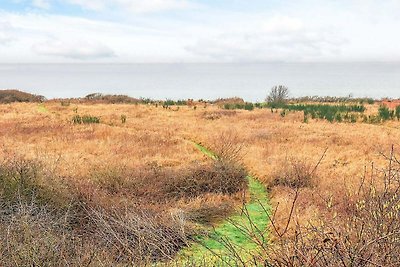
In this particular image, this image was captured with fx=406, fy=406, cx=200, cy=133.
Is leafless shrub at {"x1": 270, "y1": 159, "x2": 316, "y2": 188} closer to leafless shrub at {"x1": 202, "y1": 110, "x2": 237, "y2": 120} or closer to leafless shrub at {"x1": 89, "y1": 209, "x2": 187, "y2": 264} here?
leafless shrub at {"x1": 89, "y1": 209, "x2": 187, "y2": 264}

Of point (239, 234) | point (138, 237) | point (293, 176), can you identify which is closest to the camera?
point (138, 237)

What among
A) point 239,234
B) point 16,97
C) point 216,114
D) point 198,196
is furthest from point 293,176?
point 16,97

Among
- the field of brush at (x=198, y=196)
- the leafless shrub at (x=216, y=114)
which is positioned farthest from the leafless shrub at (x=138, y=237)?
the leafless shrub at (x=216, y=114)

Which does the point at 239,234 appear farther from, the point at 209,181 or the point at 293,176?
the point at 293,176

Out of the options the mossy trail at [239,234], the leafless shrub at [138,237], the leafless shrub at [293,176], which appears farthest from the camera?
the leafless shrub at [293,176]

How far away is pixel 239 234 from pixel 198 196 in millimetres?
2091

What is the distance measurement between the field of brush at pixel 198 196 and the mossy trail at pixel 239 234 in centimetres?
4

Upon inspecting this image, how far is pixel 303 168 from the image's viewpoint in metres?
11.9

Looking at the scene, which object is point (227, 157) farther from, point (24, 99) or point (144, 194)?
point (24, 99)

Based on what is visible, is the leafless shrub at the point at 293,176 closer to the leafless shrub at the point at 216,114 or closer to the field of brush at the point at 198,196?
the field of brush at the point at 198,196

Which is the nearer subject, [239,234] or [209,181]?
[239,234]

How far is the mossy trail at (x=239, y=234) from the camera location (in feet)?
21.0

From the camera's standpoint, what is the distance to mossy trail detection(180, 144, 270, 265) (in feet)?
21.0

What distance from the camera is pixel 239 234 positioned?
8469mm
